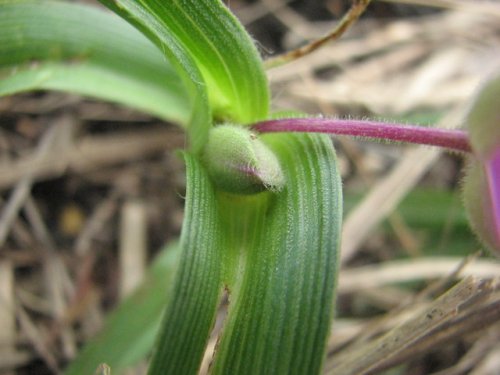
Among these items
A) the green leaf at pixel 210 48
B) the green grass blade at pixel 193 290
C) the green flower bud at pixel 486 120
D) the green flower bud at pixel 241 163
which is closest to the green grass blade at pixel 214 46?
the green leaf at pixel 210 48

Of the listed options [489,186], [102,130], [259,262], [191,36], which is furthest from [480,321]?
[102,130]

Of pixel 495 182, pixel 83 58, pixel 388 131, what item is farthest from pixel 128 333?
pixel 495 182

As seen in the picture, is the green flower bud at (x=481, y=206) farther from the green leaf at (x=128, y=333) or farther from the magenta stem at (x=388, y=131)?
the green leaf at (x=128, y=333)

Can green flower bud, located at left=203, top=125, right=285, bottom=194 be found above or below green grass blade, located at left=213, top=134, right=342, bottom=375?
above

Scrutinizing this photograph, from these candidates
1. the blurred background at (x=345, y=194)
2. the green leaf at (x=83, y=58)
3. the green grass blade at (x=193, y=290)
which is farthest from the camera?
the blurred background at (x=345, y=194)

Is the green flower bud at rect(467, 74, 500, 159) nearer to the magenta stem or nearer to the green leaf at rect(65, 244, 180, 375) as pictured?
the magenta stem

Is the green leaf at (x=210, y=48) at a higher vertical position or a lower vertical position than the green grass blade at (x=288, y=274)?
higher

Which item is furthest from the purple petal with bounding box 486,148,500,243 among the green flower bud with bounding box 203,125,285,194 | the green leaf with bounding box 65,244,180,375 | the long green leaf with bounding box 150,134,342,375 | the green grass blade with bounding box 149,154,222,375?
the green leaf with bounding box 65,244,180,375
